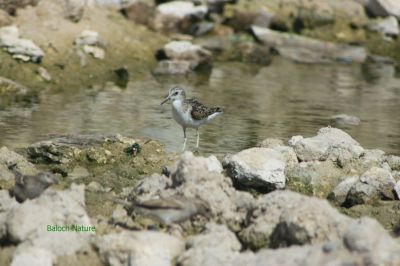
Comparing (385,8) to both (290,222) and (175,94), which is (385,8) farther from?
(290,222)

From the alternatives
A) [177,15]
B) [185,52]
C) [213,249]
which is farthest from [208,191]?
[177,15]

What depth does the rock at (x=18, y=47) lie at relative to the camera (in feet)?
74.7

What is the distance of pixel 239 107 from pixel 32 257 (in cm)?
1209

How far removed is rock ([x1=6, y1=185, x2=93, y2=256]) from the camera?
1030 centimetres

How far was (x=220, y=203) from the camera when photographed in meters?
11.4

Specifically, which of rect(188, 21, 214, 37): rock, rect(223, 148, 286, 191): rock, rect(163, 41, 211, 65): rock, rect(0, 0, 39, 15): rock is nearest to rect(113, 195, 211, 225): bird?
rect(223, 148, 286, 191): rock

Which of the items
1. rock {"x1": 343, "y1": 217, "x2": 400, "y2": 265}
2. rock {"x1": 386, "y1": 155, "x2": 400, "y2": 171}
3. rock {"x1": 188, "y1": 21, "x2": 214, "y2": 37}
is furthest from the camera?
rock {"x1": 188, "y1": 21, "x2": 214, "y2": 37}

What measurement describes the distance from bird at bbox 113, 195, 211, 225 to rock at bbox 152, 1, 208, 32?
57.9ft

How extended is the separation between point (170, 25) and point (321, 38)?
17.9ft

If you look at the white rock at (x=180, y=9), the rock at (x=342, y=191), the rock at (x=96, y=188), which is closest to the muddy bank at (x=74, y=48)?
the white rock at (x=180, y=9)

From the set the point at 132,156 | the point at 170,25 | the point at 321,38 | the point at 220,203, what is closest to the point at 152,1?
the point at 170,25

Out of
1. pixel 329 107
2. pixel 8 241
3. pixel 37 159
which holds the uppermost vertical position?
pixel 8 241

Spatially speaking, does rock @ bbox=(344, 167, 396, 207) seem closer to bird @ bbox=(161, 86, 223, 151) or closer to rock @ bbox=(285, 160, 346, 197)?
rock @ bbox=(285, 160, 346, 197)

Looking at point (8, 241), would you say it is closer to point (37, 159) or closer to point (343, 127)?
point (37, 159)
